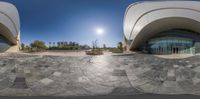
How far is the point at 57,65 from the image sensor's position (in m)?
14.0

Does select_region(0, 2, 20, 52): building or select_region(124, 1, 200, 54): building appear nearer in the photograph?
select_region(124, 1, 200, 54): building

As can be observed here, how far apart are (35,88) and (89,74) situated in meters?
3.30

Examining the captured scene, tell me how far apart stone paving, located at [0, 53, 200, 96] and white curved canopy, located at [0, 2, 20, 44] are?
17.1m

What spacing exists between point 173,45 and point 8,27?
→ 23.5 metres

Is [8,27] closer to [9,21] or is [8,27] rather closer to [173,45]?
[9,21]

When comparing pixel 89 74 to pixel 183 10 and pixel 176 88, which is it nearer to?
pixel 176 88

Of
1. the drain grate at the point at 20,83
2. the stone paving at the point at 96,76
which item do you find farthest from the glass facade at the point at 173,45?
the drain grate at the point at 20,83

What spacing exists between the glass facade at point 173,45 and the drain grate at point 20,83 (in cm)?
2148

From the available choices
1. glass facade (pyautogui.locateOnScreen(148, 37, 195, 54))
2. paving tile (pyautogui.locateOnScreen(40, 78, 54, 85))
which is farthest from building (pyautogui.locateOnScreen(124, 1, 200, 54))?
paving tile (pyautogui.locateOnScreen(40, 78, 54, 85))

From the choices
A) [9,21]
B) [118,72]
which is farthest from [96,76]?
[9,21]

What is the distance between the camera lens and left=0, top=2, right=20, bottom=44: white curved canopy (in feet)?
97.0

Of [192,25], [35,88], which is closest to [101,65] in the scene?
[35,88]

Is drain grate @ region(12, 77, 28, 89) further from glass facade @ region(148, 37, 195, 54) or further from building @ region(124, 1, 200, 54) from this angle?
glass facade @ region(148, 37, 195, 54)

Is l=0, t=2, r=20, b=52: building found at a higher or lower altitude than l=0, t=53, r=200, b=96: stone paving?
higher
